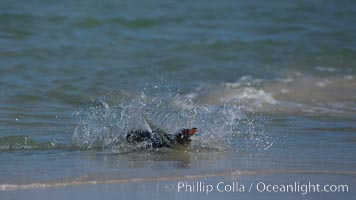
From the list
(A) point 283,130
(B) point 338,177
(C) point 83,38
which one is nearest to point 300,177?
(B) point 338,177

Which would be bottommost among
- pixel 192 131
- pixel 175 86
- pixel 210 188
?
pixel 210 188

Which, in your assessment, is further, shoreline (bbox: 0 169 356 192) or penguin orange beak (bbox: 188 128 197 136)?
penguin orange beak (bbox: 188 128 197 136)

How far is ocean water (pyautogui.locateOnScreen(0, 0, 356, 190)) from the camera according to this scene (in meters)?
6.42

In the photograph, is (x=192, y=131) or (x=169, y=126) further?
(x=169, y=126)

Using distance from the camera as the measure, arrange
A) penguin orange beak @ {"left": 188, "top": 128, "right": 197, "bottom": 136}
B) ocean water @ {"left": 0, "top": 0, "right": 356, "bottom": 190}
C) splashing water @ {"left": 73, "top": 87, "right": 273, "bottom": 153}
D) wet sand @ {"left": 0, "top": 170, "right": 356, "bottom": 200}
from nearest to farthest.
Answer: wet sand @ {"left": 0, "top": 170, "right": 356, "bottom": 200}, ocean water @ {"left": 0, "top": 0, "right": 356, "bottom": 190}, penguin orange beak @ {"left": 188, "top": 128, "right": 197, "bottom": 136}, splashing water @ {"left": 73, "top": 87, "right": 273, "bottom": 153}

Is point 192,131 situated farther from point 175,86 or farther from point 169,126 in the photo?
point 175,86

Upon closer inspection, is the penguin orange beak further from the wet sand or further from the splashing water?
the wet sand

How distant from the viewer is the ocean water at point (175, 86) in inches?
253

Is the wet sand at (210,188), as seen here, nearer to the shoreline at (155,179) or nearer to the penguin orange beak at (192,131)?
the shoreline at (155,179)

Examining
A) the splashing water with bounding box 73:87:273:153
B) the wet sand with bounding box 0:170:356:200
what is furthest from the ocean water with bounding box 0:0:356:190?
the wet sand with bounding box 0:170:356:200

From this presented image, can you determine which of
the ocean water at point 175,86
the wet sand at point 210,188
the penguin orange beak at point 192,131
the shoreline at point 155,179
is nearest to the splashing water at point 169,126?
the ocean water at point 175,86

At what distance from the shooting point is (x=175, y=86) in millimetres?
10617

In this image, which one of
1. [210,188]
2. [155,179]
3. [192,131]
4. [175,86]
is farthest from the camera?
[175,86]

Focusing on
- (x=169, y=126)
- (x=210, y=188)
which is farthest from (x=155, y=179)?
(x=169, y=126)
